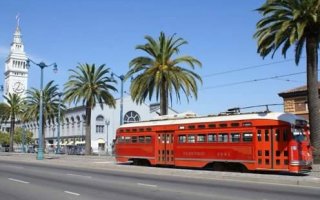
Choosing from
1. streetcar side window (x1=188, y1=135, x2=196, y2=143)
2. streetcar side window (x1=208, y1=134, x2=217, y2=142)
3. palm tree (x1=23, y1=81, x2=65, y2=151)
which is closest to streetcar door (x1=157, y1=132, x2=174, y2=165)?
streetcar side window (x1=188, y1=135, x2=196, y2=143)

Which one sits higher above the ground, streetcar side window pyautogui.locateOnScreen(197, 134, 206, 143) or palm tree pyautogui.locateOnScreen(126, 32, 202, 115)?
palm tree pyautogui.locateOnScreen(126, 32, 202, 115)

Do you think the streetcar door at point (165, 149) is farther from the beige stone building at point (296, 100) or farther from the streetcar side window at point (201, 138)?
the beige stone building at point (296, 100)

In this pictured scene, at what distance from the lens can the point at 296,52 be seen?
3431 cm

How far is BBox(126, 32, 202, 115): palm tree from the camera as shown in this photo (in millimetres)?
44906

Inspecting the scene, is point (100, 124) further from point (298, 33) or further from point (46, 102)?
point (298, 33)

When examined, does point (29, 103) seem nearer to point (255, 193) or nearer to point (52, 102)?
point (52, 102)

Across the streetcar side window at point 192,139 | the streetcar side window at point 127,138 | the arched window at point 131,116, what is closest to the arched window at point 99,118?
the arched window at point 131,116

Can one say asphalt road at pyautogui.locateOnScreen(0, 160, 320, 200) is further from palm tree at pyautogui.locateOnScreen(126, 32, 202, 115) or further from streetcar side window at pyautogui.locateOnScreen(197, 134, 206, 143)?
palm tree at pyautogui.locateOnScreen(126, 32, 202, 115)

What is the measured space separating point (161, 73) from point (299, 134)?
2082cm

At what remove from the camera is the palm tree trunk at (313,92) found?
32.6 m

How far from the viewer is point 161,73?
44.8 m

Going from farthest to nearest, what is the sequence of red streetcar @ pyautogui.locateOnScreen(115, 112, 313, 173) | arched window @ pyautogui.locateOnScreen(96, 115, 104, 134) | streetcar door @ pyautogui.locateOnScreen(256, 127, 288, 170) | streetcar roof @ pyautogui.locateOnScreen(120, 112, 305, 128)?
arched window @ pyautogui.locateOnScreen(96, 115, 104, 134) < streetcar roof @ pyautogui.locateOnScreen(120, 112, 305, 128) < red streetcar @ pyautogui.locateOnScreen(115, 112, 313, 173) < streetcar door @ pyautogui.locateOnScreen(256, 127, 288, 170)

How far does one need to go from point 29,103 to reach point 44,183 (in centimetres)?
6700

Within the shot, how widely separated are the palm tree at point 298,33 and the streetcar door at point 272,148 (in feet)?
26.5
